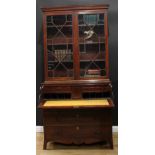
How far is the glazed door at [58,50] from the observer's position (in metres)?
3.08

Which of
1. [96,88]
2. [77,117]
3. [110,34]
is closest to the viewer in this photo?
[77,117]

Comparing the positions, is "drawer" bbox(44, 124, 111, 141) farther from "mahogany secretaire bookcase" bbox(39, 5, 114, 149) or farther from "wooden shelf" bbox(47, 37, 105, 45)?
"wooden shelf" bbox(47, 37, 105, 45)

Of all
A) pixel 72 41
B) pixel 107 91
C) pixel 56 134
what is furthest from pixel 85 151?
pixel 72 41

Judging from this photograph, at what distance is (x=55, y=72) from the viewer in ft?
10.3

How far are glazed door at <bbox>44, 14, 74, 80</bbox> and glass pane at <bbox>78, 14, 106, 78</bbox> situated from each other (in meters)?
0.18

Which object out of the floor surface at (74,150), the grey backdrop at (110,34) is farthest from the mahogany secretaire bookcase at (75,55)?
the grey backdrop at (110,34)

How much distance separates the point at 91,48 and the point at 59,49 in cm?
48

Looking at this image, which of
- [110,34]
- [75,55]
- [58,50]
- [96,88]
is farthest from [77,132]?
[110,34]

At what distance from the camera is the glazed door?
3078 mm

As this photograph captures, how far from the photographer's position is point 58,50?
312 centimetres

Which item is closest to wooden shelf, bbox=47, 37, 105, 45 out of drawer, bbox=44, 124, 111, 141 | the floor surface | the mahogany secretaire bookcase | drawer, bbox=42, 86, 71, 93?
the mahogany secretaire bookcase

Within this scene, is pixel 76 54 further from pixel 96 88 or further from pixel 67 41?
pixel 96 88

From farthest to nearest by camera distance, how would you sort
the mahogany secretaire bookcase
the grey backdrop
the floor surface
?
the grey backdrop < the mahogany secretaire bookcase < the floor surface
